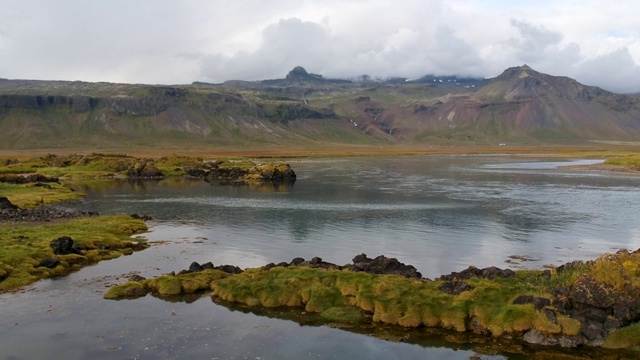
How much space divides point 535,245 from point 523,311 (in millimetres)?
27877

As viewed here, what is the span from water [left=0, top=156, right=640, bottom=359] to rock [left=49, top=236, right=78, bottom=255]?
4237 mm

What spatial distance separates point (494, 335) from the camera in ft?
105

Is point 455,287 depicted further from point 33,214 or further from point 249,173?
point 249,173

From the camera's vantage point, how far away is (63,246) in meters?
50.7

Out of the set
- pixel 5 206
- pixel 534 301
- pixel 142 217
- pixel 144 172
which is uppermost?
pixel 534 301

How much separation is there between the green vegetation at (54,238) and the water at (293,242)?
2.21 m

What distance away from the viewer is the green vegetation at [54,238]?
146 feet

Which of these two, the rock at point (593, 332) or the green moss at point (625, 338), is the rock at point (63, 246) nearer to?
the rock at point (593, 332)

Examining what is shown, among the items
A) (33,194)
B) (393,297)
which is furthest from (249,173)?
(393,297)

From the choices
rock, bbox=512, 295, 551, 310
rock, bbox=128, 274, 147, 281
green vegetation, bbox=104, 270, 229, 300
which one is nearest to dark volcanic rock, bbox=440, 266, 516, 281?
rock, bbox=512, 295, 551, 310

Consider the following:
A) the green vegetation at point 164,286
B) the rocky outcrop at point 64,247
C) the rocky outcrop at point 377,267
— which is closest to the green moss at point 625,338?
the rocky outcrop at point 377,267

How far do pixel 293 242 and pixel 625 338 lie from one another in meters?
36.8

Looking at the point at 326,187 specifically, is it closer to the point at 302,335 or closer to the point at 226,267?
the point at 226,267

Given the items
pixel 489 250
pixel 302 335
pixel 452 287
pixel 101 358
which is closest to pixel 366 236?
pixel 489 250
